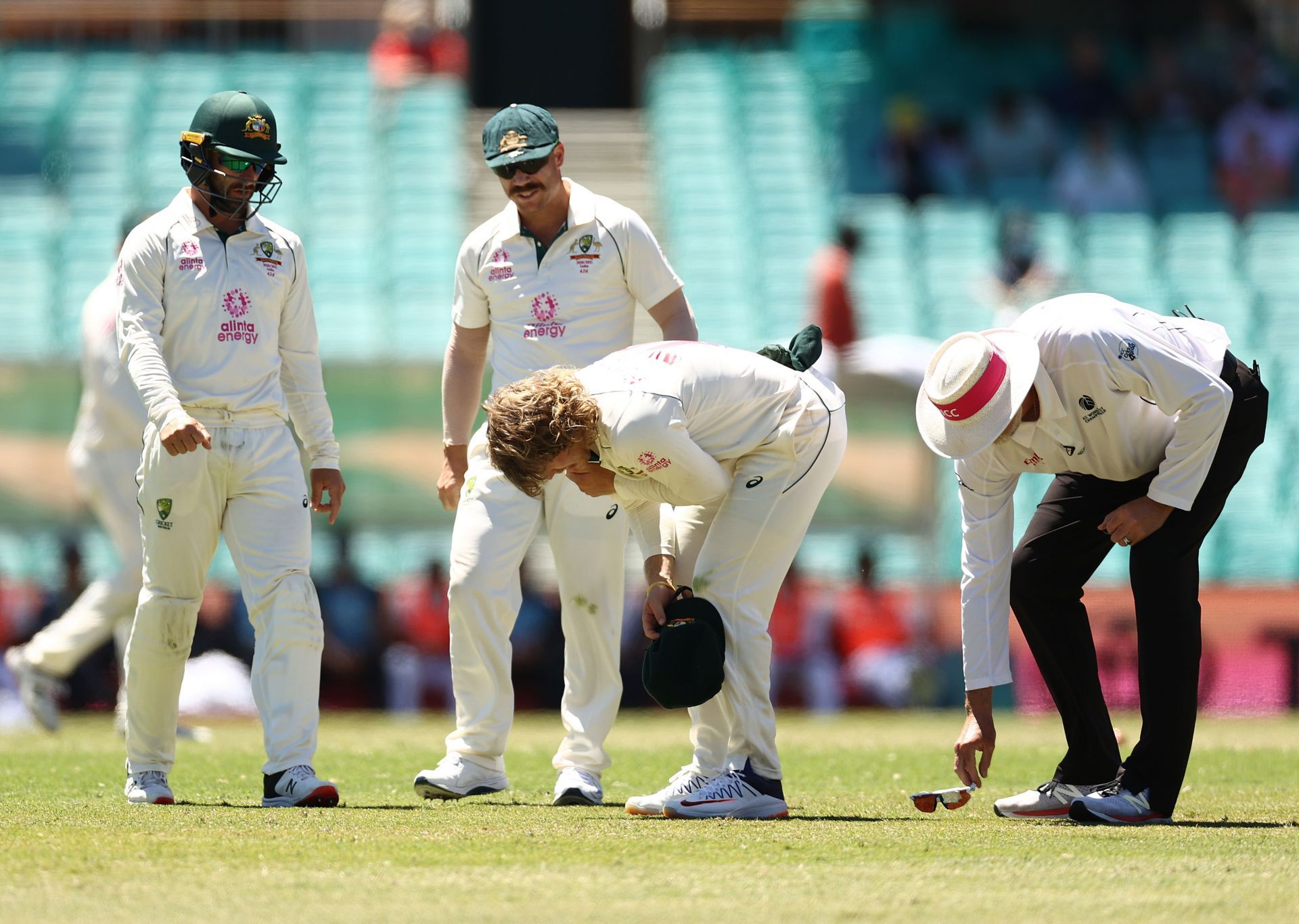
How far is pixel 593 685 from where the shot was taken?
7113mm

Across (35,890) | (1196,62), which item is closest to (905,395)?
(35,890)

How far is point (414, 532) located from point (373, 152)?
864 centimetres

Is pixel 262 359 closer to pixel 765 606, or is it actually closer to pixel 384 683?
pixel 765 606

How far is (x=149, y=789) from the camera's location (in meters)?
6.69

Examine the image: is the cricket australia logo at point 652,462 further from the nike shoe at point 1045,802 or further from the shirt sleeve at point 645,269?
the nike shoe at point 1045,802

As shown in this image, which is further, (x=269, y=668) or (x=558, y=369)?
(x=269, y=668)

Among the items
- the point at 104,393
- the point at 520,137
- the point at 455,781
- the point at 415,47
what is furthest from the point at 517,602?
the point at 415,47

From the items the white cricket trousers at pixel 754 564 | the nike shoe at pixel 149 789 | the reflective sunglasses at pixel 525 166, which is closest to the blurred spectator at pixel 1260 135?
the reflective sunglasses at pixel 525 166

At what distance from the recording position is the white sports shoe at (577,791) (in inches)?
267

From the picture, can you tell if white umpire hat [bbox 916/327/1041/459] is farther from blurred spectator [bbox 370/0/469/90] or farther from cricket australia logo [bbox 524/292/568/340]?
blurred spectator [bbox 370/0/469/90]

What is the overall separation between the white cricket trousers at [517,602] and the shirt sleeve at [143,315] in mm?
1154

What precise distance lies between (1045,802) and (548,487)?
216 cm

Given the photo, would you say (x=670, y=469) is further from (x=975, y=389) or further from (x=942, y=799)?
(x=942, y=799)

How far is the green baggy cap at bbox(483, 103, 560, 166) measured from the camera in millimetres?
6988
